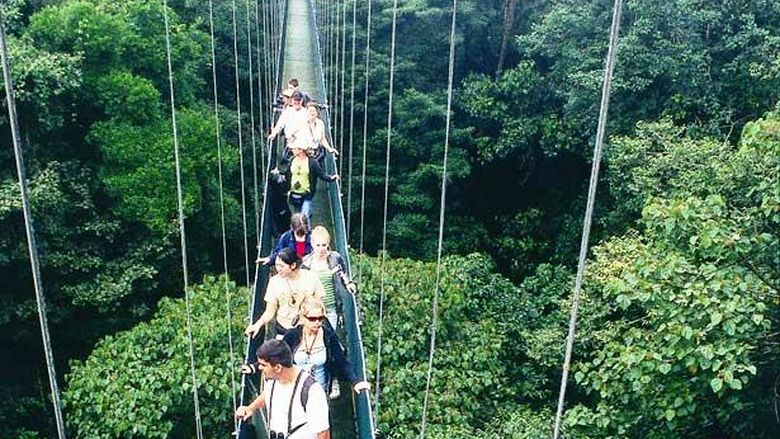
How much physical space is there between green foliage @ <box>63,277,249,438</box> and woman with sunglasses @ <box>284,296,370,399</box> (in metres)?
2.51

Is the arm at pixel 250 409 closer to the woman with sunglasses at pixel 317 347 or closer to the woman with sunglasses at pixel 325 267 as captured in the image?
the woman with sunglasses at pixel 317 347

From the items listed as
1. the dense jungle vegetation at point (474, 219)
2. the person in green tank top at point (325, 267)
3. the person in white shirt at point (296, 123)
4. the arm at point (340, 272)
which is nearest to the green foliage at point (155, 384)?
the dense jungle vegetation at point (474, 219)

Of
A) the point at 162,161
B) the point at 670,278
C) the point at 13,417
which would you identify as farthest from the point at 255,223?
the point at 670,278

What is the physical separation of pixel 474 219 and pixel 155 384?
21.2ft

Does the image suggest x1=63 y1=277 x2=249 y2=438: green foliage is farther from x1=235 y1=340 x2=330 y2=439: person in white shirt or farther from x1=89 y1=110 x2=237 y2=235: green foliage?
x1=235 y1=340 x2=330 y2=439: person in white shirt

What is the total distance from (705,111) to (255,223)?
16.5 feet

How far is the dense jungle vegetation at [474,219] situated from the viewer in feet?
13.6

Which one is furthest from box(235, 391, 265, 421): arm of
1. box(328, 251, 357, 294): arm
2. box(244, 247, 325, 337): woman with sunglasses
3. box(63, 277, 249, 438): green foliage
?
box(63, 277, 249, 438): green foliage

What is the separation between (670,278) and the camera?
4.11m

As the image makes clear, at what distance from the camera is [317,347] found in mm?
2668

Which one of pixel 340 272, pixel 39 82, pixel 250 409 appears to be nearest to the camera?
pixel 250 409

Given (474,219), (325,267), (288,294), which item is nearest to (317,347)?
(288,294)

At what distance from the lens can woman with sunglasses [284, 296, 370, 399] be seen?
105 inches

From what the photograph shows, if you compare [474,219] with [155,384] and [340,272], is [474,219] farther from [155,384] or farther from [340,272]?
[340,272]
